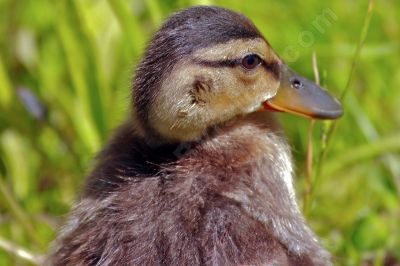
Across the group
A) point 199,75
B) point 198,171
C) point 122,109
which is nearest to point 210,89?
point 199,75

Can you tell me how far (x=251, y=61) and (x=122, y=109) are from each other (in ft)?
2.52

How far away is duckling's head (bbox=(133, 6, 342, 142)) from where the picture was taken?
2094 mm

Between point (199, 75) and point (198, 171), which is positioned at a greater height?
point (199, 75)

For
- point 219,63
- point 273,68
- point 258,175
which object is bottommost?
point 258,175

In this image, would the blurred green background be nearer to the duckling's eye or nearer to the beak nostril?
the beak nostril

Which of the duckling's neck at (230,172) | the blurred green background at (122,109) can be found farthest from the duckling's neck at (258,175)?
the blurred green background at (122,109)

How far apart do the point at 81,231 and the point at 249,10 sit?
1.76 metres

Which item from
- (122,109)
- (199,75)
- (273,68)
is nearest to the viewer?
(199,75)

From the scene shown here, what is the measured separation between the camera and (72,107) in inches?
131

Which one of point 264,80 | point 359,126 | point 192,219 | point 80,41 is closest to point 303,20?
point 359,126

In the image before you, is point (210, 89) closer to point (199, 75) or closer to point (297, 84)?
point (199, 75)

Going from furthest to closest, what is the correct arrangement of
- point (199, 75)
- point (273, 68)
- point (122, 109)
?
point (122, 109)
point (273, 68)
point (199, 75)

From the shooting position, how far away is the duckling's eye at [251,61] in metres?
2.17

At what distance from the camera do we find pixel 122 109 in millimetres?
2873
